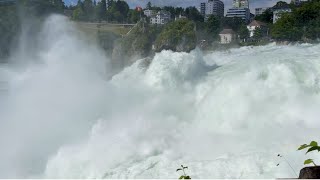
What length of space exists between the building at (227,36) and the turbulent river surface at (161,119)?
1114 cm

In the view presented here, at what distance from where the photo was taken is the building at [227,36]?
79.5 feet

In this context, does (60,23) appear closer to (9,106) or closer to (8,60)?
(8,60)

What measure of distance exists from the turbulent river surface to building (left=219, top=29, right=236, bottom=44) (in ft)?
36.6

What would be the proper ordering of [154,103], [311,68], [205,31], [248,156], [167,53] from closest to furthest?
[248,156] < [311,68] < [154,103] < [167,53] < [205,31]

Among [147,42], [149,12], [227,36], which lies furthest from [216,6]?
[147,42]

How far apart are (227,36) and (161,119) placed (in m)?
17.4

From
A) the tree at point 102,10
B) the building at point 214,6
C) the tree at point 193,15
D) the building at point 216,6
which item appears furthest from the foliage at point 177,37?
the building at point 216,6

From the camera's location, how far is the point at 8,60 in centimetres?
1577

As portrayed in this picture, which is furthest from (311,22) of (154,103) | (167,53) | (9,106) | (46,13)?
(9,106)

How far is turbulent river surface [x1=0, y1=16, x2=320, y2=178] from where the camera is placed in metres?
6.88

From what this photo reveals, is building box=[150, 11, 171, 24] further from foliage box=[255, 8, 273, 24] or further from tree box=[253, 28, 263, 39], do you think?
foliage box=[255, 8, 273, 24]

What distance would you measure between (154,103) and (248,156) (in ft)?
13.6

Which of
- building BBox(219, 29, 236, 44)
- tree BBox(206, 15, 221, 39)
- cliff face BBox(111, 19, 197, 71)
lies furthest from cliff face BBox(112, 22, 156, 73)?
building BBox(219, 29, 236, 44)

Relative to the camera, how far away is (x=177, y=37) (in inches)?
669
